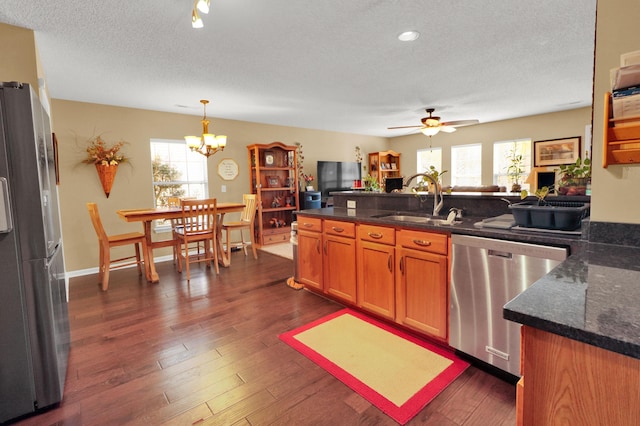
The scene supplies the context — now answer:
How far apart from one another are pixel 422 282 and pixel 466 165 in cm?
616

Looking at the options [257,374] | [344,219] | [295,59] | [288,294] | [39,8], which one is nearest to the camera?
[257,374]

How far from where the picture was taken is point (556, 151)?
244 inches

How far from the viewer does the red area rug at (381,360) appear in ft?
5.91

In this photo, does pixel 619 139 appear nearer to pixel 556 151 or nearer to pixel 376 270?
pixel 376 270

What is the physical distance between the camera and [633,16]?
134cm

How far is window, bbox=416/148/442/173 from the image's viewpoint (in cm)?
803

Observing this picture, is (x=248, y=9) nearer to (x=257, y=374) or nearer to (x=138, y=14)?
(x=138, y=14)

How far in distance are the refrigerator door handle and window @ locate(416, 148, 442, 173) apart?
7686 mm

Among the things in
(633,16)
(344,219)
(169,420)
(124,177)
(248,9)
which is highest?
(248,9)

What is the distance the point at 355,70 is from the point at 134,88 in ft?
8.99

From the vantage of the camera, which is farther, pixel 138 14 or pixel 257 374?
pixel 138 14

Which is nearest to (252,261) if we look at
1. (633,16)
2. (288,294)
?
(288,294)

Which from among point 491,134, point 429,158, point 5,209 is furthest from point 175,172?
point 491,134

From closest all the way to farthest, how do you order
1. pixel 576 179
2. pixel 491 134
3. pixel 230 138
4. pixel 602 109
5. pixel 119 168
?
pixel 602 109 < pixel 576 179 < pixel 119 168 < pixel 230 138 < pixel 491 134
